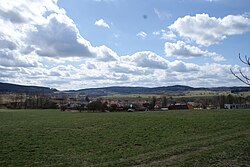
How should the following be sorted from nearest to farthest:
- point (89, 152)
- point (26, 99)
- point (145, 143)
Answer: point (89, 152) → point (145, 143) → point (26, 99)

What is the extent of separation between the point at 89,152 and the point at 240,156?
432 inches

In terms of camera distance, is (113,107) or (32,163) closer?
(32,163)

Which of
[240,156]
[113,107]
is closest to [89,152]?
[240,156]

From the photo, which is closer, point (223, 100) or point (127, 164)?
point (127, 164)

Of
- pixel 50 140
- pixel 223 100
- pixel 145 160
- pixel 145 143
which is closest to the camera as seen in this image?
pixel 145 160

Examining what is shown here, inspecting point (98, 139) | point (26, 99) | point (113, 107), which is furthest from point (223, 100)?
point (98, 139)

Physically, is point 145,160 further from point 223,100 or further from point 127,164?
point 223,100

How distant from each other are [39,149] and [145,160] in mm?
10311

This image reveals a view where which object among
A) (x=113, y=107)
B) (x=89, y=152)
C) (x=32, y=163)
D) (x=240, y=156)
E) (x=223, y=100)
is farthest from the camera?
(x=223, y=100)

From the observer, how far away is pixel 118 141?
→ 90.6 ft

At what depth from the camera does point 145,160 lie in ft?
54.9

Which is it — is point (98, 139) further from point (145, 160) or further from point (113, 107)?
point (113, 107)

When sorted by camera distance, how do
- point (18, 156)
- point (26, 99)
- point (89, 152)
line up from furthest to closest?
point (26, 99) < point (89, 152) < point (18, 156)

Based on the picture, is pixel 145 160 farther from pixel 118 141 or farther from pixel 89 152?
pixel 118 141
